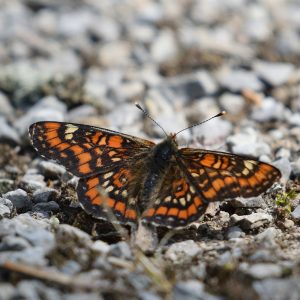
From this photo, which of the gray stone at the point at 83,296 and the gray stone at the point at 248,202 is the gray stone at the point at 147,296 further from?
the gray stone at the point at 248,202

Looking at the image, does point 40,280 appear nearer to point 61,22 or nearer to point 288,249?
point 288,249

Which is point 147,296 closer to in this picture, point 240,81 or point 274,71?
point 240,81

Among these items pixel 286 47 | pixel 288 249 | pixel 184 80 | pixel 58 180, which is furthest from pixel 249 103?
pixel 288 249

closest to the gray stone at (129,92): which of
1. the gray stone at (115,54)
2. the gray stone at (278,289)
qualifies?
the gray stone at (115,54)

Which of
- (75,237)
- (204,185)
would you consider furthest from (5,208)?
(204,185)

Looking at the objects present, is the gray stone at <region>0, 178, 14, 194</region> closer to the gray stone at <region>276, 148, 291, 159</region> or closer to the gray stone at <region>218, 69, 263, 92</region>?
the gray stone at <region>276, 148, 291, 159</region>

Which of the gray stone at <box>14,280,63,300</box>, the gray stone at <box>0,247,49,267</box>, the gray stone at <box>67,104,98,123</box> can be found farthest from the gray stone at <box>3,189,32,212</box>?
the gray stone at <box>67,104,98,123</box>
